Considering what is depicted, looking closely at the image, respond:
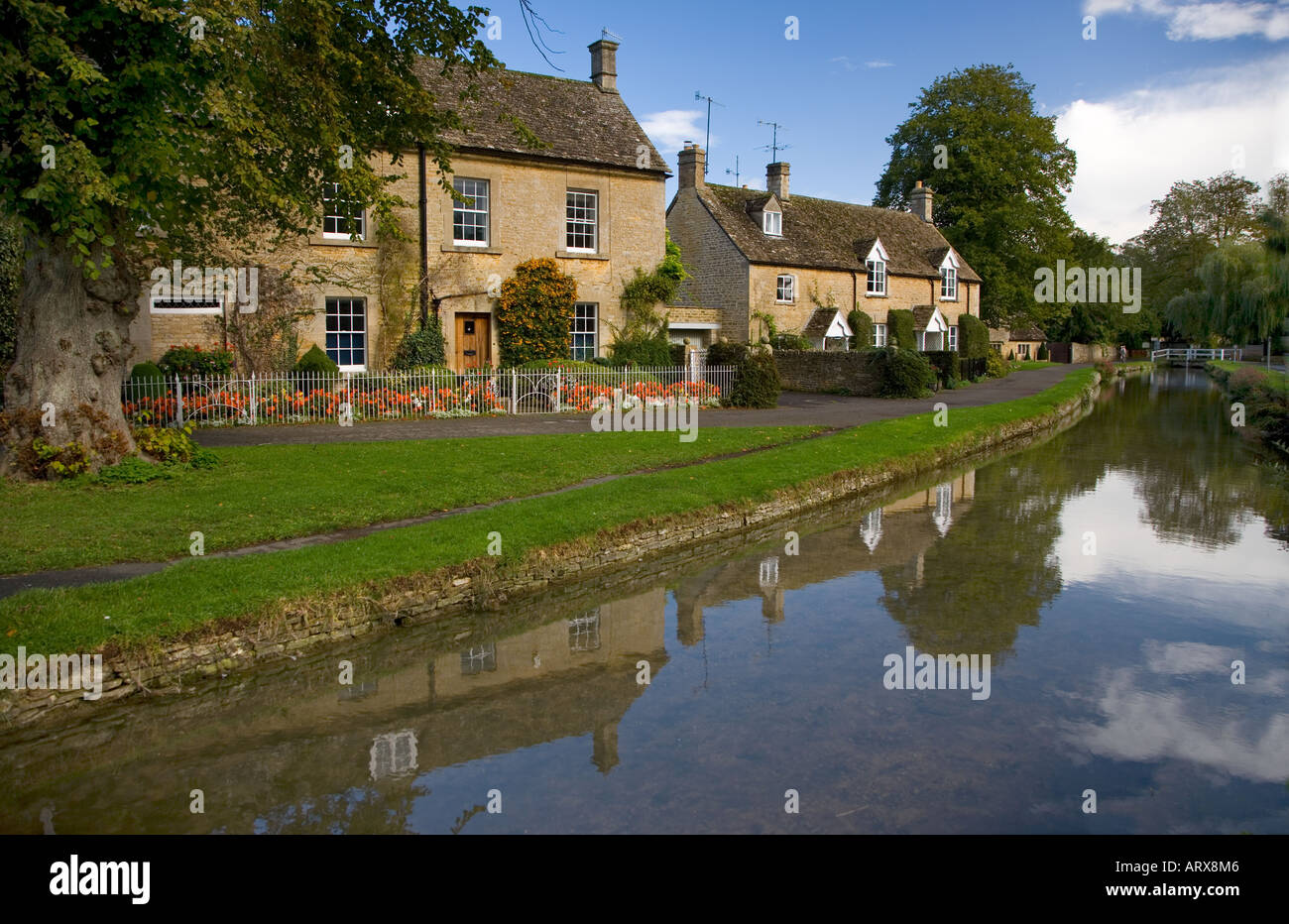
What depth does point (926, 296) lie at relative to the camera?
1775 inches

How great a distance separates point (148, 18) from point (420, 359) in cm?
1465

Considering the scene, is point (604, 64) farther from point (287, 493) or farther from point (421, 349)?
point (287, 493)

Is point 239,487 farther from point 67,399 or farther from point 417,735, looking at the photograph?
point 417,735

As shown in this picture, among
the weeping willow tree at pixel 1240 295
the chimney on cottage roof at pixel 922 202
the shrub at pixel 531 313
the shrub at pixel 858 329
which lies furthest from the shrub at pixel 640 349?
the chimney on cottage roof at pixel 922 202

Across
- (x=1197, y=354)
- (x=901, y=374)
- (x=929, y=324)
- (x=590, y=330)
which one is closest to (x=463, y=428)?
(x=590, y=330)

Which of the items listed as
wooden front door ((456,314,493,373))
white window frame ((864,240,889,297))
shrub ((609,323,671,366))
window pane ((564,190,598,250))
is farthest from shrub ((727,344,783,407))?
white window frame ((864,240,889,297))

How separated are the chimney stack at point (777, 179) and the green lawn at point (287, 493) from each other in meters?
27.1

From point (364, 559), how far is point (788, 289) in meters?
30.2

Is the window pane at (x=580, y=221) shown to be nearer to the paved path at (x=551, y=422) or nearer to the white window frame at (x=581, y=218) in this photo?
the white window frame at (x=581, y=218)

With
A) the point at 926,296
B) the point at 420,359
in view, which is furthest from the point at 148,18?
the point at 926,296

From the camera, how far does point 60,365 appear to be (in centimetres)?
1223

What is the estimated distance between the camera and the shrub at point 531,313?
25.9 metres

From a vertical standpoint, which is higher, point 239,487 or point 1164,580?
point 239,487

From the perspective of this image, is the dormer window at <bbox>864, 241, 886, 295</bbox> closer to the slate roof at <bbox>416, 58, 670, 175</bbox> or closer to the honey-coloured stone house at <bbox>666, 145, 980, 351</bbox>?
the honey-coloured stone house at <bbox>666, 145, 980, 351</bbox>
